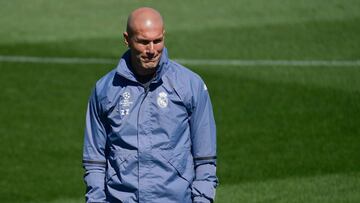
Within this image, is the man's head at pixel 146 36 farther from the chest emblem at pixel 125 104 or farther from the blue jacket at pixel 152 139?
the chest emblem at pixel 125 104

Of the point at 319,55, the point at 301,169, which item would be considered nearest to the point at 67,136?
the point at 301,169

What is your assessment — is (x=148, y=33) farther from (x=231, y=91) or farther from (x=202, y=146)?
(x=231, y=91)

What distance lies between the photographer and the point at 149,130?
706cm

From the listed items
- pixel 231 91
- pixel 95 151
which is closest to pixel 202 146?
pixel 95 151

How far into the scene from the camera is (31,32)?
64.2 feet

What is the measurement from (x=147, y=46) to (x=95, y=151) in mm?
749

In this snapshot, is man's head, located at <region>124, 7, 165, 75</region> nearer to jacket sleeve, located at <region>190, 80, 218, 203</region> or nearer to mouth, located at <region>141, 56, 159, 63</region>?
mouth, located at <region>141, 56, 159, 63</region>

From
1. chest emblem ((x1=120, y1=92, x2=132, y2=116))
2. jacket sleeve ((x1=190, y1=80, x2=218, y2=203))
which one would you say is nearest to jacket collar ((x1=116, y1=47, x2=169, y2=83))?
chest emblem ((x1=120, y1=92, x2=132, y2=116))

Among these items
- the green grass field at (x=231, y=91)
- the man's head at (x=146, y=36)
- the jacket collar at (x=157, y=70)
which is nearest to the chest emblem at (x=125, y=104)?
the jacket collar at (x=157, y=70)

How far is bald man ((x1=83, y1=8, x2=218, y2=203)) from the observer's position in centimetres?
704

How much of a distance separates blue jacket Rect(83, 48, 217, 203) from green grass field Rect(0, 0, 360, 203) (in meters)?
4.37

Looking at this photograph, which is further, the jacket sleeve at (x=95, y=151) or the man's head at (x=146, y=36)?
the jacket sleeve at (x=95, y=151)

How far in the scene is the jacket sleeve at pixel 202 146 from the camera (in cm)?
713

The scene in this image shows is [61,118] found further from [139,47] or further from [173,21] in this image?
[139,47]
